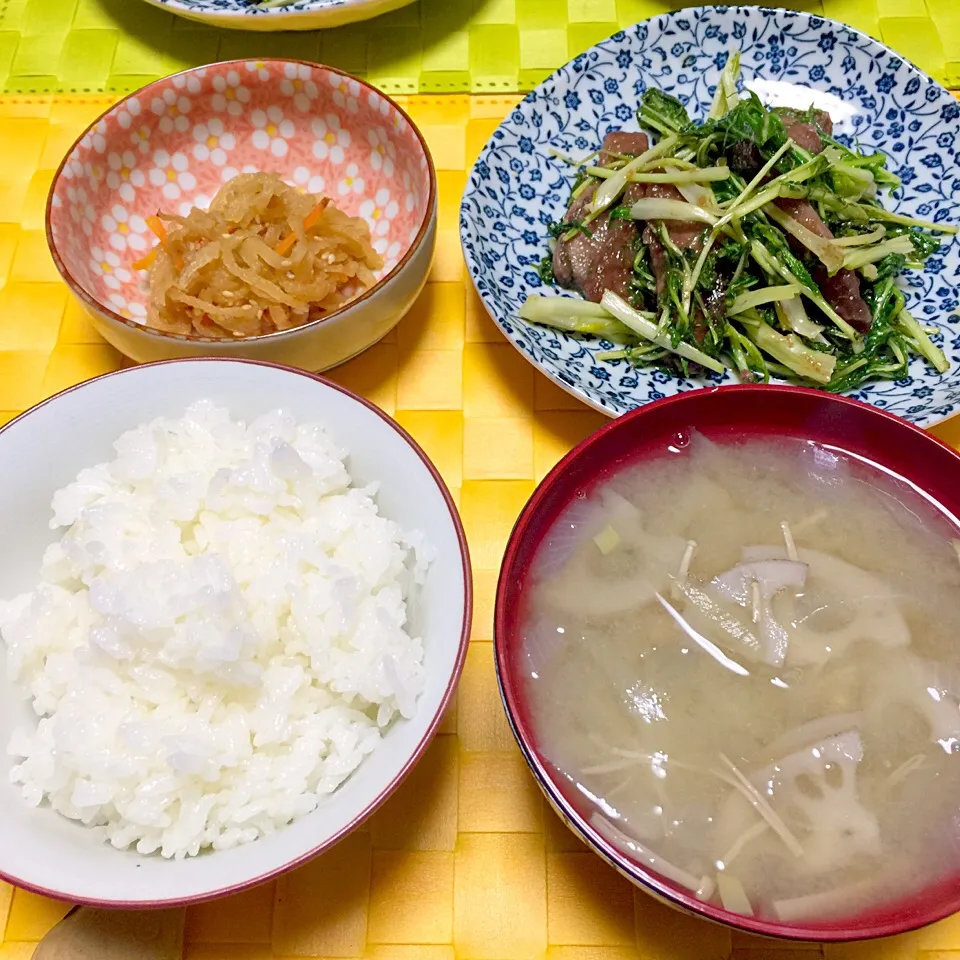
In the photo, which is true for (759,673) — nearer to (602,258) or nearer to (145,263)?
(602,258)

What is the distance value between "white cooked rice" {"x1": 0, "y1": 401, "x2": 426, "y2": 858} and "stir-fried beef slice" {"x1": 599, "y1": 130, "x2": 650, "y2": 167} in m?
1.23

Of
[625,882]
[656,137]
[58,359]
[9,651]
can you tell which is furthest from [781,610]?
[58,359]

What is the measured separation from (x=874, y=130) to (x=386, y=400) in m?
1.59

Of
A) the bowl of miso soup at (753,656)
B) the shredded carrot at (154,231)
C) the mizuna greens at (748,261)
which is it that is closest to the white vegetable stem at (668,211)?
the mizuna greens at (748,261)

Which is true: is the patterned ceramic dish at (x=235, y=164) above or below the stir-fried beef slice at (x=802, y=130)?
below

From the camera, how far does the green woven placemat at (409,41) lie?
2.70m

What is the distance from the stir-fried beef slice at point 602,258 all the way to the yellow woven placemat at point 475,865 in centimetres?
27

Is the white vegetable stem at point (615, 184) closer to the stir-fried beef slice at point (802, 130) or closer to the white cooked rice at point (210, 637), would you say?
the stir-fried beef slice at point (802, 130)

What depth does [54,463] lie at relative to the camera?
168cm

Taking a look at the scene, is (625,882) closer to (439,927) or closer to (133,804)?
(439,927)

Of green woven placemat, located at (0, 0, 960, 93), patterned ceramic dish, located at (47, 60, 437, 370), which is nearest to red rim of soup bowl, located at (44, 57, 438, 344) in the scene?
patterned ceramic dish, located at (47, 60, 437, 370)

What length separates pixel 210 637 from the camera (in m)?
1.42

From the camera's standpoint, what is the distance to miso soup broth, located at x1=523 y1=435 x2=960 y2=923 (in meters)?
1.31

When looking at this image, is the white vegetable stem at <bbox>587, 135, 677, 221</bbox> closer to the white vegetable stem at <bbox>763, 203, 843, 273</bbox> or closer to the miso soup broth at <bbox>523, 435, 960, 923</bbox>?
the white vegetable stem at <bbox>763, 203, 843, 273</bbox>
